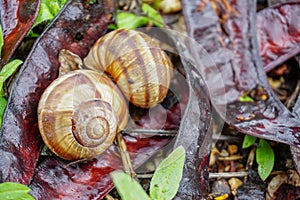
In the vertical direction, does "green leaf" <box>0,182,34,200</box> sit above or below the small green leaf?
above

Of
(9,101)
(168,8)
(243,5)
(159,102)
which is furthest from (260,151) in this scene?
(9,101)

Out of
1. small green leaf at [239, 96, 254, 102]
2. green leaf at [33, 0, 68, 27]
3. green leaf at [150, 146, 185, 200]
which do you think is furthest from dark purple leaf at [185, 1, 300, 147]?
green leaf at [33, 0, 68, 27]

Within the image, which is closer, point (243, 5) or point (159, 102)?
point (159, 102)

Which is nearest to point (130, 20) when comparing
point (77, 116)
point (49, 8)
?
point (49, 8)

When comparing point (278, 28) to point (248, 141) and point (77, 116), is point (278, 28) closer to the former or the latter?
point (248, 141)

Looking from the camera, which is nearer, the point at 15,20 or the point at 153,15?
the point at 15,20

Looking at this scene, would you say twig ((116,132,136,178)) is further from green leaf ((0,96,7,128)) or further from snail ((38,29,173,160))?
green leaf ((0,96,7,128))

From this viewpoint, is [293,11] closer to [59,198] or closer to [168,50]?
[168,50]
